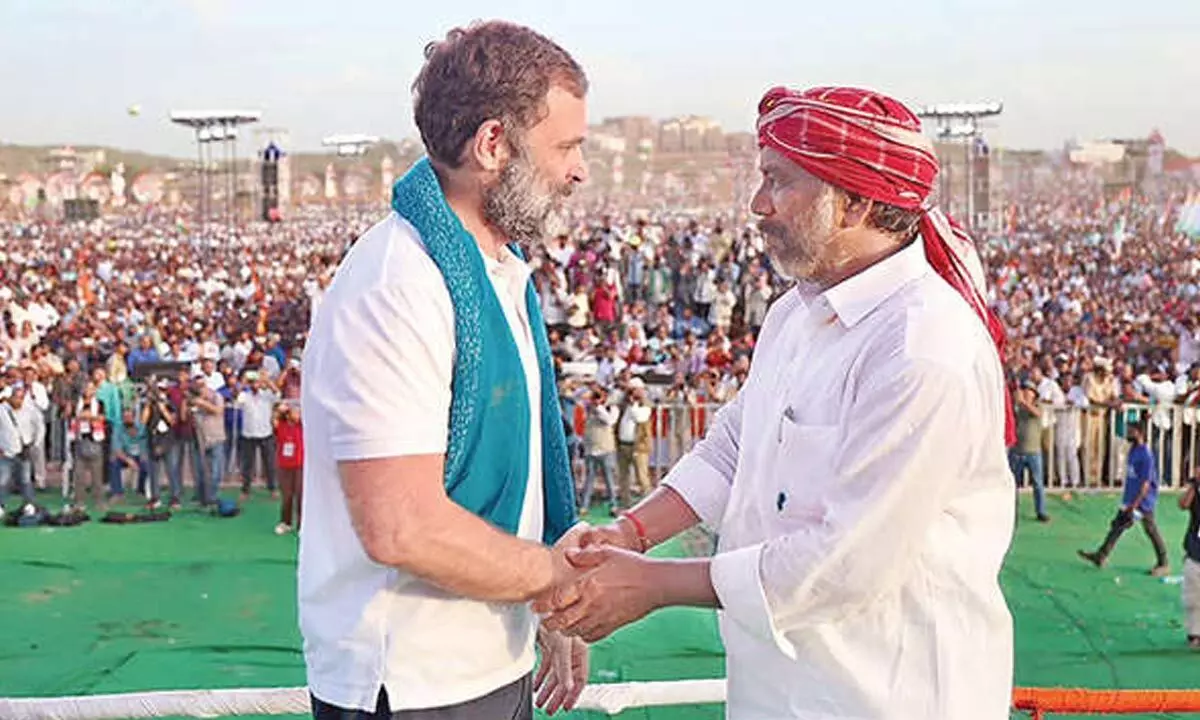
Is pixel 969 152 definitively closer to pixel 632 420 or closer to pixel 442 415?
pixel 632 420

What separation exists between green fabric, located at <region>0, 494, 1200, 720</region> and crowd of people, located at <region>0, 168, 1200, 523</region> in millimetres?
881

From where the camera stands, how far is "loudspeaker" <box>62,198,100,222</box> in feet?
149

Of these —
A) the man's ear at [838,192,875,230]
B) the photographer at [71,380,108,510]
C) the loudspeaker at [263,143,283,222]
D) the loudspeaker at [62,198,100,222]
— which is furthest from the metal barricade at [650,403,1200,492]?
the loudspeaker at [62,198,100,222]

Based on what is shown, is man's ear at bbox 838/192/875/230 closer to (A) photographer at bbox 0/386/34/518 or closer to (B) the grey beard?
(B) the grey beard

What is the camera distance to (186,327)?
762 inches

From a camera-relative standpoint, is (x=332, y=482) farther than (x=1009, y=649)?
Result: No

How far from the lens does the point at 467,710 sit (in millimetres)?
2281

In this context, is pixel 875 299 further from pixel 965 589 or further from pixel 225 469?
pixel 225 469

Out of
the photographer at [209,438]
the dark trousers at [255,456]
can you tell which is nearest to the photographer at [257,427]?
the dark trousers at [255,456]

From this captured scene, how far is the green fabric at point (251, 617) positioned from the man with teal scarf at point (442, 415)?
337cm

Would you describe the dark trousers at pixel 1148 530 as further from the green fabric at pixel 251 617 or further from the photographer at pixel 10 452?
the photographer at pixel 10 452

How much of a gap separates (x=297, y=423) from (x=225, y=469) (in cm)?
230

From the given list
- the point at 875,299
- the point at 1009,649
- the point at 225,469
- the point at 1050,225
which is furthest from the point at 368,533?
the point at 1050,225

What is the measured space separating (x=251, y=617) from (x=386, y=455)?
812 centimetres
